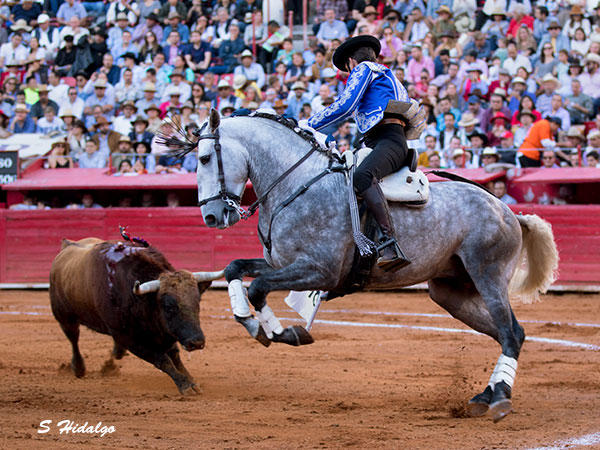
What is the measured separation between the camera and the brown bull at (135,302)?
6.60m

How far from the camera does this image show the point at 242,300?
18.1 feet

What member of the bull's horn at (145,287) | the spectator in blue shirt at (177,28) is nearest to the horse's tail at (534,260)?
the bull's horn at (145,287)

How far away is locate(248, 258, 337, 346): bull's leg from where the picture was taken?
17.8 feet

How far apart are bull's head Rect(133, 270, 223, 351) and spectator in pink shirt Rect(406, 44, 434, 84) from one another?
9155mm

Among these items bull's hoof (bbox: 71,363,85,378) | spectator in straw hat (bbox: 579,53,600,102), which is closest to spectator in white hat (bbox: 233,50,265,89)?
spectator in straw hat (bbox: 579,53,600,102)

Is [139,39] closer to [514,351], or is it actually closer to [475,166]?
[475,166]

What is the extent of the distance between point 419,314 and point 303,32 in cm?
921

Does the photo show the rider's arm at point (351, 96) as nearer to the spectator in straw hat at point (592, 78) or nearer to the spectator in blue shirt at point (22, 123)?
the spectator in straw hat at point (592, 78)

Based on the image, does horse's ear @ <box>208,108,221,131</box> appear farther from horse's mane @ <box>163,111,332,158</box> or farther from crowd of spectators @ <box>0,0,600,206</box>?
crowd of spectators @ <box>0,0,600,206</box>

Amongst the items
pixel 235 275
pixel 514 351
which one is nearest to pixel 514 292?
pixel 514 351

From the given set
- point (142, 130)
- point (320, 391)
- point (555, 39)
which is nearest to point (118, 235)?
point (142, 130)

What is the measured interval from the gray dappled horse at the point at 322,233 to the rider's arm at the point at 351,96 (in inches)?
10.9

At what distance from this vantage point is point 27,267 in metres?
14.4

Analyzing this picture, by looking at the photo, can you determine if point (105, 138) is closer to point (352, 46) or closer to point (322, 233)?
point (352, 46)
